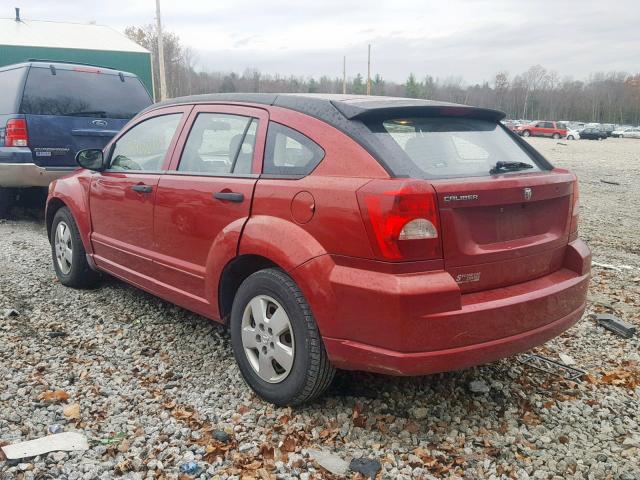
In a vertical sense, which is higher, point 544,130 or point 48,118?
point 48,118

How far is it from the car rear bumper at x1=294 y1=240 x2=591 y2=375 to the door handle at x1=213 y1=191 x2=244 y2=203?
0.66 meters

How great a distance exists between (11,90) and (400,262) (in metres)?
6.75

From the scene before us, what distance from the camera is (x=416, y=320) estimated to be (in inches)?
104

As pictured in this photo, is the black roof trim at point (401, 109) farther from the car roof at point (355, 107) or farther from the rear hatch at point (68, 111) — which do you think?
the rear hatch at point (68, 111)

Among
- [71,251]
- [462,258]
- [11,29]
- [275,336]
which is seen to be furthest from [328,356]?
[11,29]

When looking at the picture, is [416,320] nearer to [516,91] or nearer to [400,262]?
[400,262]

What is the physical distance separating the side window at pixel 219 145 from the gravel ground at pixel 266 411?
1.26m

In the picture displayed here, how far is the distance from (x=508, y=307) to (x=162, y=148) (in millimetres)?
2596

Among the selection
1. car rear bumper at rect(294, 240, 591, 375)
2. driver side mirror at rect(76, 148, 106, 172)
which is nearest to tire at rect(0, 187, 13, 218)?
driver side mirror at rect(76, 148, 106, 172)

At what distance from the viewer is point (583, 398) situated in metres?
3.46

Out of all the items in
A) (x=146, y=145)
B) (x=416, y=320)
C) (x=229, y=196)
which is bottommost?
(x=416, y=320)

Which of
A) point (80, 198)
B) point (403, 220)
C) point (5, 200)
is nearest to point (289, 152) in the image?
point (403, 220)

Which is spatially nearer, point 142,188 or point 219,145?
point 219,145

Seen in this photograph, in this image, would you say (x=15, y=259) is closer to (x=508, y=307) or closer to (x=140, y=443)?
(x=140, y=443)
